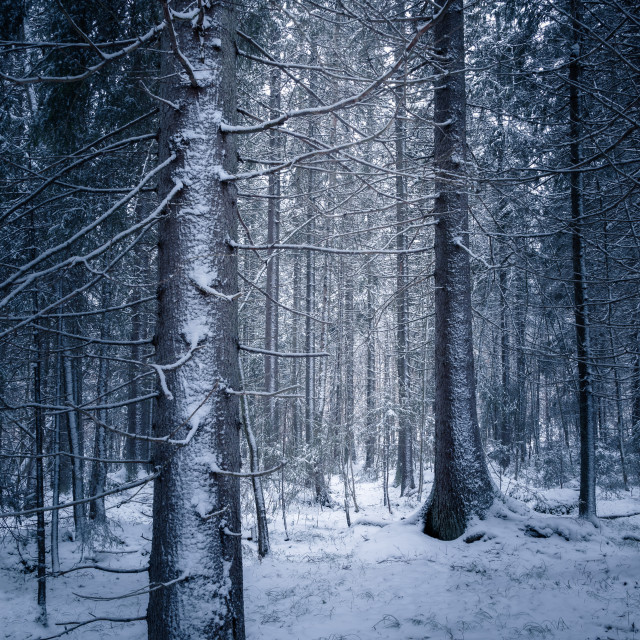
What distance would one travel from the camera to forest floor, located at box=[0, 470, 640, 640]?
172 inches

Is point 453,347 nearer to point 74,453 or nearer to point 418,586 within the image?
point 418,586

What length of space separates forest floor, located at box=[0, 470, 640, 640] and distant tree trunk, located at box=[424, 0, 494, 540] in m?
0.37

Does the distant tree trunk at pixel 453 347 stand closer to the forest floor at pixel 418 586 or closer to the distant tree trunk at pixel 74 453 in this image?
the forest floor at pixel 418 586

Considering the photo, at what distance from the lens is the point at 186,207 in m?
3.18

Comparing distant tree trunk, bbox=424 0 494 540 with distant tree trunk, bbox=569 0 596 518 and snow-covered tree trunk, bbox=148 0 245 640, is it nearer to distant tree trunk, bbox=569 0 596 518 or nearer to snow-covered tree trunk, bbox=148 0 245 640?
distant tree trunk, bbox=569 0 596 518

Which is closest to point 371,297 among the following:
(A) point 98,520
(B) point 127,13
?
(A) point 98,520

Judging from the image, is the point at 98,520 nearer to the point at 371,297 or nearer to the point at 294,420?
the point at 294,420

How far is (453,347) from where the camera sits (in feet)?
22.3

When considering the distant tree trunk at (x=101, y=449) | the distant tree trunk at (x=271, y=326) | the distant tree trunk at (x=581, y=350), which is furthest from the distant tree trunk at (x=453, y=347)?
the distant tree trunk at (x=101, y=449)

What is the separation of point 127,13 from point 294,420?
52.8ft

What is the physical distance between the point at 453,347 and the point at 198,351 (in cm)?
484

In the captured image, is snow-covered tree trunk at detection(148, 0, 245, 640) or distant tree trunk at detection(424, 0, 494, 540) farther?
distant tree trunk at detection(424, 0, 494, 540)

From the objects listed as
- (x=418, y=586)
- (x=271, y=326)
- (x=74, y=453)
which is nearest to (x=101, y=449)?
(x=74, y=453)

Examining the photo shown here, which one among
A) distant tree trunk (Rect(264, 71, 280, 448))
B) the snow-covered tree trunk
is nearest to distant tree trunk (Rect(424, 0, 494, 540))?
the snow-covered tree trunk
